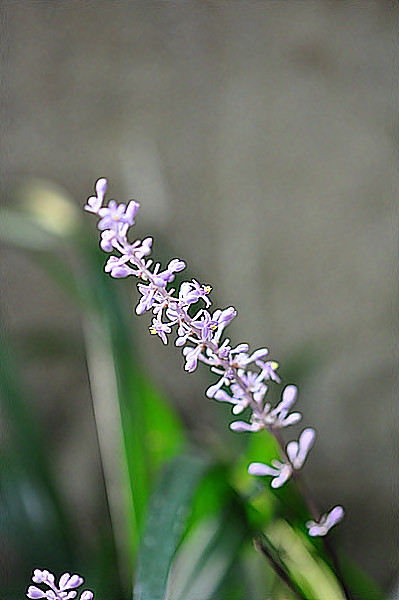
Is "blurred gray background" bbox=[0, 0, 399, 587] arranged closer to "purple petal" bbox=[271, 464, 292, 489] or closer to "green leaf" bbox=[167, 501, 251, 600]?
"green leaf" bbox=[167, 501, 251, 600]

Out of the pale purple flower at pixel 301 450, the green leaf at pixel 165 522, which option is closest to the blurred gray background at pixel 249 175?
the green leaf at pixel 165 522

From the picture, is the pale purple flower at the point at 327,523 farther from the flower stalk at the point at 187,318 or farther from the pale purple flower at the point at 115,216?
the pale purple flower at the point at 115,216

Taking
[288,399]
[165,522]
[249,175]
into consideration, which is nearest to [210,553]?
[165,522]

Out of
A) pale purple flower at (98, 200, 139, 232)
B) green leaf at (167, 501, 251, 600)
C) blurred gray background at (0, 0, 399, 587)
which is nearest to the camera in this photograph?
pale purple flower at (98, 200, 139, 232)

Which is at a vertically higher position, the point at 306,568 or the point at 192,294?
the point at 192,294

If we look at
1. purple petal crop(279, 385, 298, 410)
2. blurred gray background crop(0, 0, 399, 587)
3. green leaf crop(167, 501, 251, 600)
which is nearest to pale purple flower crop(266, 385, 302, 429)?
purple petal crop(279, 385, 298, 410)

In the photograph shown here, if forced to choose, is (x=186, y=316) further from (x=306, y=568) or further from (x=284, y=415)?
(x=306, y=568)
